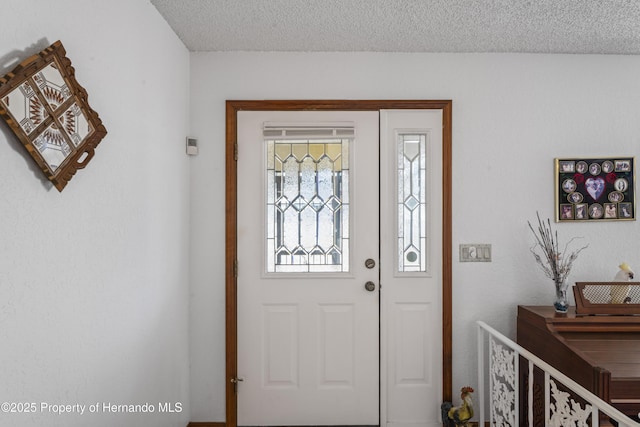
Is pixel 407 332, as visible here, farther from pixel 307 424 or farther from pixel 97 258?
pixel 97 258

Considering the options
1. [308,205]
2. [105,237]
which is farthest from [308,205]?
[105,237]

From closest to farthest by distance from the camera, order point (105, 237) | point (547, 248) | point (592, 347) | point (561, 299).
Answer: point (105, 237), point (592, 347), point (561, 299), point (547, 248)

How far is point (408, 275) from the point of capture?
8.71 ft

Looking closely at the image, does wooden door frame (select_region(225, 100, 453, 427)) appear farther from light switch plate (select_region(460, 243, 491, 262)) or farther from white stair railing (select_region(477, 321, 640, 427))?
white stair railing (select_region(477, 321, 640, 427))

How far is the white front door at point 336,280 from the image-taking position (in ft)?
8.67

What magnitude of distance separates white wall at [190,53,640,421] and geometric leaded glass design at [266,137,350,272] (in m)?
0.33

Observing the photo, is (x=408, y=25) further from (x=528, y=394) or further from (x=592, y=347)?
(x=528, y=394)

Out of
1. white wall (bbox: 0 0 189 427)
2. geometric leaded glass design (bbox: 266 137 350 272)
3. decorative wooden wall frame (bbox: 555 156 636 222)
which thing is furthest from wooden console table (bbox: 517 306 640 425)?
white wall (bbox: 0 0 189 427)

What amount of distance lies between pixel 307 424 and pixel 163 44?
2.42 meters

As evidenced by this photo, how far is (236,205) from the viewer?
265cm

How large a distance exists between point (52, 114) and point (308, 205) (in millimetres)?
1611

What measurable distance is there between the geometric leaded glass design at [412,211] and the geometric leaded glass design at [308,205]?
1.17ft

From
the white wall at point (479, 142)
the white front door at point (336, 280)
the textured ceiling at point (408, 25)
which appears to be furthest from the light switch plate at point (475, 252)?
the textured ceiling at point (408, 25)

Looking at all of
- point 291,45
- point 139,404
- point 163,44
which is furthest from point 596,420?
point 163,44
